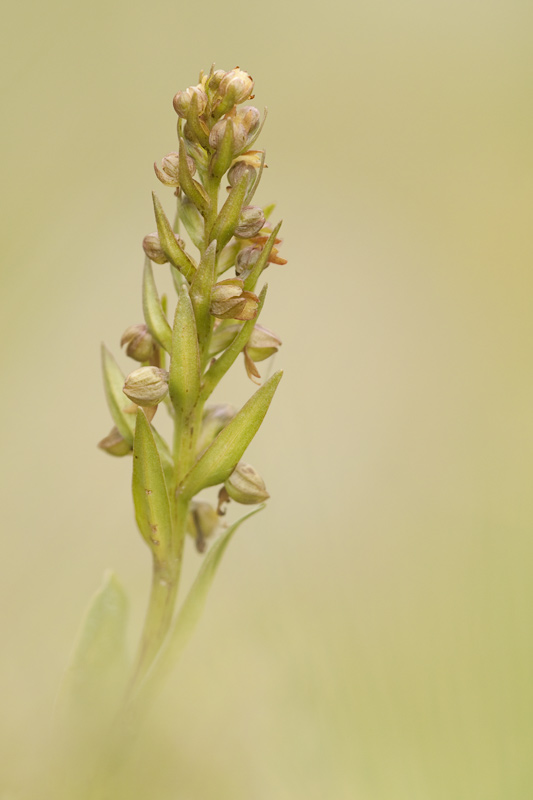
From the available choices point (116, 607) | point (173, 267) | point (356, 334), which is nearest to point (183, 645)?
point (116, 607)

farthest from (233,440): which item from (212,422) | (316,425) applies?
(316,425)

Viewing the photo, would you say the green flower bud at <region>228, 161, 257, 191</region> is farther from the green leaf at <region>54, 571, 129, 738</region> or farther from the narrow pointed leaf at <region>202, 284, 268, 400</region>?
the green leaf at <region>54, 571, 129, 738</region>

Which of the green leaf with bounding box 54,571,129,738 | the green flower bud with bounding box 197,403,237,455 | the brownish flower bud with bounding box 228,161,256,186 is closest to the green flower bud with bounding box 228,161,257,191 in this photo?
the brownish flower bud with bounding box 228,161,256,186

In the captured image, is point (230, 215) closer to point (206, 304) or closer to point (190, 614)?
point (206, 304)

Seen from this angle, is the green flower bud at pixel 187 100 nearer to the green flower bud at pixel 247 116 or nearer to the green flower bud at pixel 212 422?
the green flower bud at pixel 247 116

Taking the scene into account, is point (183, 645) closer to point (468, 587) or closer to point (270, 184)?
point (468, 587)

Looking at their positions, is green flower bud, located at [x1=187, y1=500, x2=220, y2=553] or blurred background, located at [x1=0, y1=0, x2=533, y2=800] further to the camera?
green flower bud, located at [x1=187, y1=500, x2=220, y2=553]
